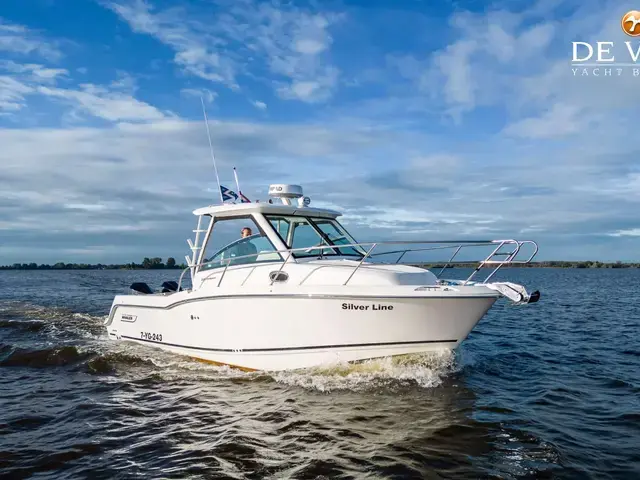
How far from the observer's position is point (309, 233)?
9.45 m

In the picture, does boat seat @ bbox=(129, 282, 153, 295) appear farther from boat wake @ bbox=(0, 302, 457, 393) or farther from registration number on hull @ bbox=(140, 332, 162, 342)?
boat wake @ bbox=(0, 302, 457, 393)

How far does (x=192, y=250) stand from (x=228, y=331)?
8.48ft

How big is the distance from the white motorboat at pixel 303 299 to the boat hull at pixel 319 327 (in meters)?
0.02

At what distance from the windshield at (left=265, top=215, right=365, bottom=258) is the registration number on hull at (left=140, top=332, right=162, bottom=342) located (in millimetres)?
3527

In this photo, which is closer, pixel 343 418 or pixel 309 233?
pixel 343 418

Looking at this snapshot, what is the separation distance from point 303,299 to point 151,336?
4.49 metres

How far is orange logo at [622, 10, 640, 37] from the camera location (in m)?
11.5

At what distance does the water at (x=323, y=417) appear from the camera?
16.8ft

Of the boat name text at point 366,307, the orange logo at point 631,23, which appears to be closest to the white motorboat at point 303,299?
the boat name text at point 366,307

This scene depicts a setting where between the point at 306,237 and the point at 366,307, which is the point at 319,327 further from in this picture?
the point at 306,237

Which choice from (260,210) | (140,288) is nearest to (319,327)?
(260,210)

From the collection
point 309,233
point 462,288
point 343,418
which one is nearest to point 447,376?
point 462,288

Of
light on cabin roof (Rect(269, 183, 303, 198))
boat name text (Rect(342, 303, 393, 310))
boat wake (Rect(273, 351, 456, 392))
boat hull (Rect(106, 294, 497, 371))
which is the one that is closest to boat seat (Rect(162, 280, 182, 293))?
boat hull (Rect(106, 294, 497, 371))

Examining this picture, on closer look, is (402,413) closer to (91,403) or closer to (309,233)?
(309,233)
